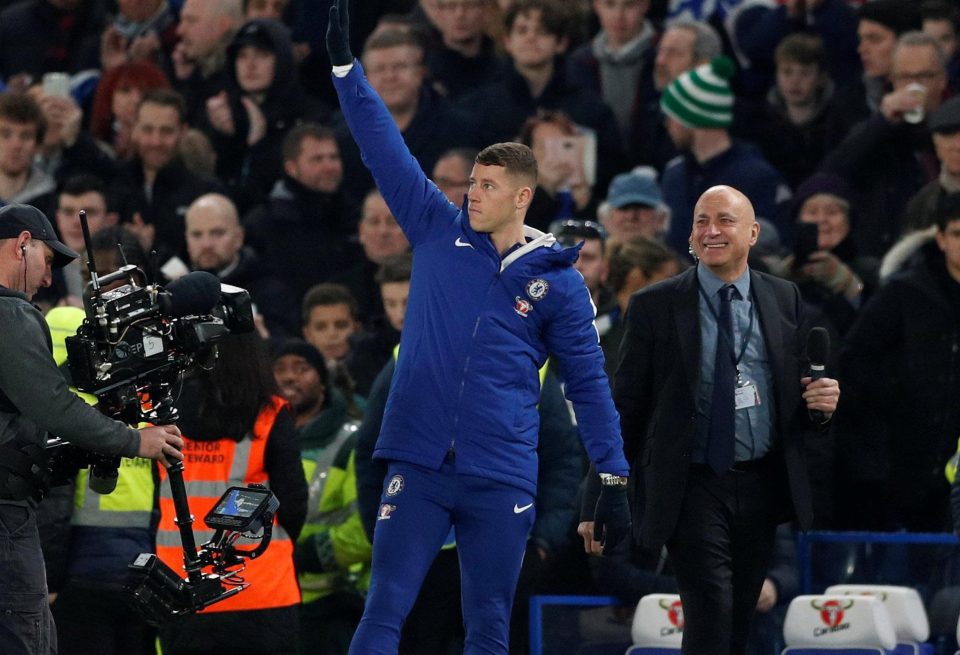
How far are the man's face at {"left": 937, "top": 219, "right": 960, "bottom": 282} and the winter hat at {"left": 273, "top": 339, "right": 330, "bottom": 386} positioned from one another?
3.28 meters

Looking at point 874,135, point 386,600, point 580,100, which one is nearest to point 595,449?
point 386,600

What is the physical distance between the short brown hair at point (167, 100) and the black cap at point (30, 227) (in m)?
6.05

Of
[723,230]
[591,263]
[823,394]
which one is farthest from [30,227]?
[591,263]

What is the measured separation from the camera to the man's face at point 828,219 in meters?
11.3

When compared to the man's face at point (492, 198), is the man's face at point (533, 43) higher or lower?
higher

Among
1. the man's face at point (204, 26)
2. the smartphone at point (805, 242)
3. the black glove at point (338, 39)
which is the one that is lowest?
the smartphone at point (805, 242)

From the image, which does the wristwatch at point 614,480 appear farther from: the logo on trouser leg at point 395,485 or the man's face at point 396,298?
the man's face at point 396,298

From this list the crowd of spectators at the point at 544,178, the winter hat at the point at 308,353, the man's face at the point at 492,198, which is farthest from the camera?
the winter hat at the point at 308,353

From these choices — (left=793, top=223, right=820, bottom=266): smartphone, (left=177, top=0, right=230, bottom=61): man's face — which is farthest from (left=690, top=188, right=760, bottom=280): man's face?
(left=177, top=0, right=230, bottom=61): man's face

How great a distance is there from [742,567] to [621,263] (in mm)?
2537

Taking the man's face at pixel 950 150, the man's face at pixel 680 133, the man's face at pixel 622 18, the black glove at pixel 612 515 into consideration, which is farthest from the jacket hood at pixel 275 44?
the black glove at pixel 612 515

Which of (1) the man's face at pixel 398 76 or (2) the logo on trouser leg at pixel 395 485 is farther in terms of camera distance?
(1) the man's face at pixel 398 76

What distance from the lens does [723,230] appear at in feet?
26.7

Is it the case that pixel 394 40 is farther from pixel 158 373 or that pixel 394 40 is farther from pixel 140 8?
pixel 158 373
